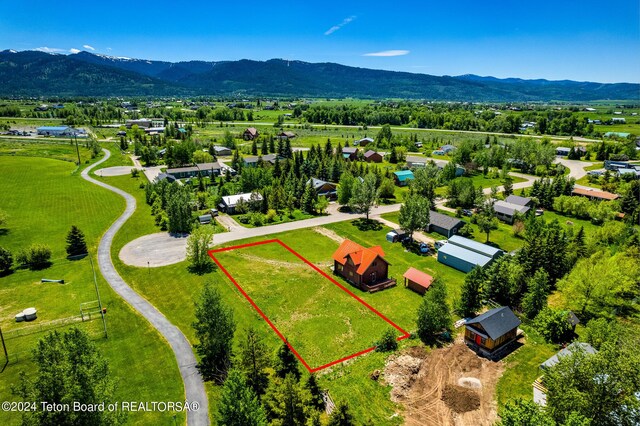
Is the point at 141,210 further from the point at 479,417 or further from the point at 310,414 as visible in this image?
the point at 479,417

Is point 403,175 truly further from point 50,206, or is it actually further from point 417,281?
point 50,206

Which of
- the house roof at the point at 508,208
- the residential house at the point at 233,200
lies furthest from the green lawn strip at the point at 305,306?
the house roof at the point at 508,208

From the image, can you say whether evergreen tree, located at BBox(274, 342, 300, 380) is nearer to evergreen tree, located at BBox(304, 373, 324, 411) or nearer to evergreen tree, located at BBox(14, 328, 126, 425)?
evergreen tree, located at BBox(304, 373, 324, 411)

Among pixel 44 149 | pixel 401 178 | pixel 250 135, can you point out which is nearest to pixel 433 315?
pixel 401 178

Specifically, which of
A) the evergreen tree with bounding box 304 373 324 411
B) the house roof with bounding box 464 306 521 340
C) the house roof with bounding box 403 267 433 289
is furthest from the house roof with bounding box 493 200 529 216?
the evergreen tree with bounding box 304 373 324 411

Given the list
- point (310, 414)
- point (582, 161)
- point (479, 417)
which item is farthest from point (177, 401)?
point (582, 161)

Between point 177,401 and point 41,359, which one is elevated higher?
point 41,359
